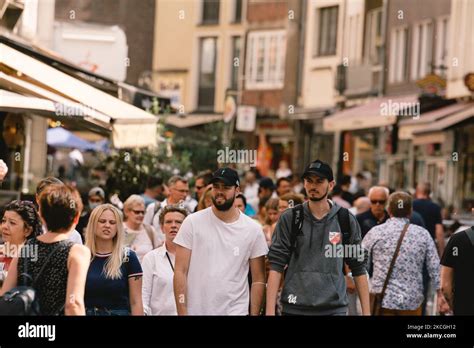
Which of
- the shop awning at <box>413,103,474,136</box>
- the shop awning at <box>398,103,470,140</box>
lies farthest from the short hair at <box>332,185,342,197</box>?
the shop awning at <box>398,103,470,140</box>

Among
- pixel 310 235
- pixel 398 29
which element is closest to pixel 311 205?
pixel 310 235

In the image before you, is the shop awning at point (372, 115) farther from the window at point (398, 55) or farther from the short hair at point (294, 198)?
the short hair at point (294, 198)

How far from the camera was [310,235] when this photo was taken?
11.3 meters

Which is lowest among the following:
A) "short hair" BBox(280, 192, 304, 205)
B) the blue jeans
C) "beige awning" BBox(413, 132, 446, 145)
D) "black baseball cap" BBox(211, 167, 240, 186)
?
the blue jeans

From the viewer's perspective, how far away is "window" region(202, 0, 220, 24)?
53.6 m

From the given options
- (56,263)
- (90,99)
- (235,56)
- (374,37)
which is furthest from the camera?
(235,56)

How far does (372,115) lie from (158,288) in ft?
73.8

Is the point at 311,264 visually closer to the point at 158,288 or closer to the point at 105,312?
the point at 158,288

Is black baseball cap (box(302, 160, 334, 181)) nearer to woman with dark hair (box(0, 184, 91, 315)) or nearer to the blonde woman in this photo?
the blonde woman

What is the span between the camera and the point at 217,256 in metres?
11.4

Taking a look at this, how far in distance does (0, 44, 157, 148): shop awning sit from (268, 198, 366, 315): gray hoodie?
228 inches

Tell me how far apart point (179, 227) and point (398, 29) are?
27.0 m

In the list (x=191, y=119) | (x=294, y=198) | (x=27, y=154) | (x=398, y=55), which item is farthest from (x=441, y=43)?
(x=294, y=198)

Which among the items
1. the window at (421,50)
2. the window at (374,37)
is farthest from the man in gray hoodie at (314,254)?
the window at (374,37)
